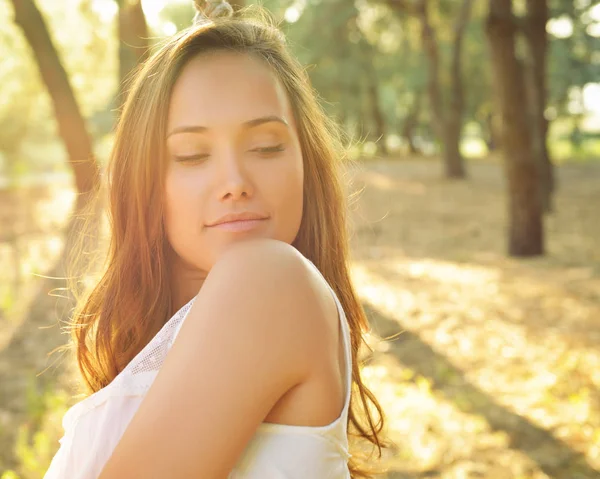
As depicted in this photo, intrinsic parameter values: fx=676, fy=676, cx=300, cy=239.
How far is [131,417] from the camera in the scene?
1154 mm

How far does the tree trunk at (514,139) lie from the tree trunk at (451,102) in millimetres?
9425

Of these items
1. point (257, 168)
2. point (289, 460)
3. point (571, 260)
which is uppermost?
point (257, 168)

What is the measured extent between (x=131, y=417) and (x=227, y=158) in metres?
0.48

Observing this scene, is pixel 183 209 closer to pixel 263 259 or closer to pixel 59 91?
pixel 263 259

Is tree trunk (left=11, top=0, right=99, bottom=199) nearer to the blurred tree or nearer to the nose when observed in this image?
the nose

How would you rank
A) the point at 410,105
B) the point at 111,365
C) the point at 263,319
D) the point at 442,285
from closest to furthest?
the point at 263,319 → the point at 111,365 → the point at 442,285 → the point at 410,105

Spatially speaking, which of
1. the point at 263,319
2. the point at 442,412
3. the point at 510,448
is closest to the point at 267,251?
the point at 263,319

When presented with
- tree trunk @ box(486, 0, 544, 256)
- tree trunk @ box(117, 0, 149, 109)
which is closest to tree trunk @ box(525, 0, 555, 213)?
tree trunk @ box(486, 0, 544, 256)

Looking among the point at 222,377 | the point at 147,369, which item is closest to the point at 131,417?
the point at 147,369

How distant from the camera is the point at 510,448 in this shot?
12.0 feet

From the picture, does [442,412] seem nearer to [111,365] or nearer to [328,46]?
[111,365]

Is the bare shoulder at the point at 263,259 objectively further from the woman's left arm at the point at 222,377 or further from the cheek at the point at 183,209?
the cheek at the point at 183,209

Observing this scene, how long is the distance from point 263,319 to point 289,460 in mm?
234

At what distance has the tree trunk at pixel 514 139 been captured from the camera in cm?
822
